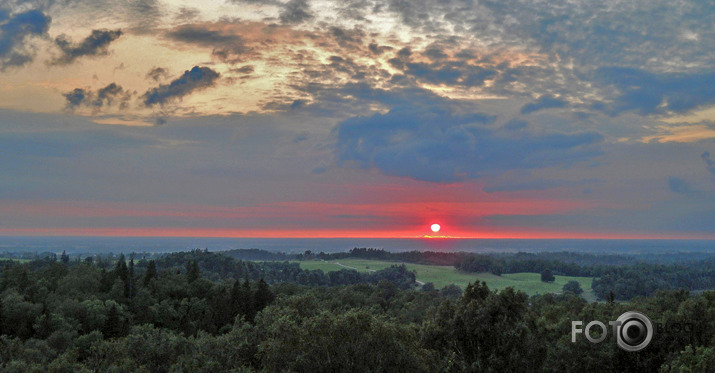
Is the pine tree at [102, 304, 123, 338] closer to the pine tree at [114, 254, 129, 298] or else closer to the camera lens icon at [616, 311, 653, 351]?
the pine tree at [114, 254, 129, 298]

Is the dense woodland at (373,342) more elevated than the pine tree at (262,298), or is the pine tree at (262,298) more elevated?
the dense woodland at (373,342)

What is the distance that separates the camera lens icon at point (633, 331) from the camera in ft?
150

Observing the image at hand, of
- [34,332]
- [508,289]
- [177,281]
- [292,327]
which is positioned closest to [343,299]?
[177,281]

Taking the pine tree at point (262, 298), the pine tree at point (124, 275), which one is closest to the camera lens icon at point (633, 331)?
the pine tree at point (262, 298)

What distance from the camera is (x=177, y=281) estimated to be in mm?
115062

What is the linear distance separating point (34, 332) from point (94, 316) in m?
8.77

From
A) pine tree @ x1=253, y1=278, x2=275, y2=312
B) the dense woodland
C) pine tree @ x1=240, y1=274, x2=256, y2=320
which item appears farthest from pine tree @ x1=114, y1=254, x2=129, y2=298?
pine tree @ x1=253, y1=278, x2=275, y2=312

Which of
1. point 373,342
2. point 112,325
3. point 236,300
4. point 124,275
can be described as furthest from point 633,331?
point 124,275

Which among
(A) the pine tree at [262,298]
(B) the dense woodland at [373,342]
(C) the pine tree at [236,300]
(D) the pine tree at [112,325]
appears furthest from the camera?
(A) the pine tree at [262,298]

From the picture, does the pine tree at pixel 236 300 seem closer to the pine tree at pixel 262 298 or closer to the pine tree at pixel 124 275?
the pine tree at pixel 262 298

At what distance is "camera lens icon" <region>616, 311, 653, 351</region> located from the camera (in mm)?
45625

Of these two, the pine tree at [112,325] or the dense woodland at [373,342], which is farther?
the pine tree at [112,325]

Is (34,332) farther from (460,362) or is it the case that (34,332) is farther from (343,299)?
(460,362)

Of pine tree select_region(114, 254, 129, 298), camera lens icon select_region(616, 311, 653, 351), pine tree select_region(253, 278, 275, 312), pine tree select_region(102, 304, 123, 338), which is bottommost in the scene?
pine tree select_region(102, 304, 123, 338)
